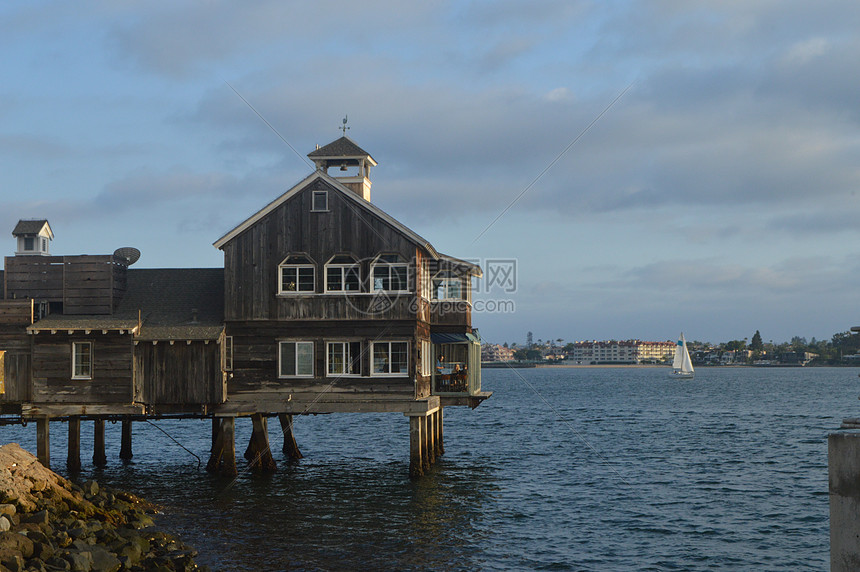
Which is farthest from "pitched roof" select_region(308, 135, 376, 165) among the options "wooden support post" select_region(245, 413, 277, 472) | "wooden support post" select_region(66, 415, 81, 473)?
"wooden support post" select_region(66, 415, 81, 473)

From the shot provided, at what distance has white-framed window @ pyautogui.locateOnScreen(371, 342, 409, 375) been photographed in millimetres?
35250

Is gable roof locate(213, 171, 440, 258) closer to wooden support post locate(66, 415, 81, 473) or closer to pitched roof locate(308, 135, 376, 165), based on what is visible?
pitched roof locate(308, 135, 376, 165)

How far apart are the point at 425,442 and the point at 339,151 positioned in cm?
1455

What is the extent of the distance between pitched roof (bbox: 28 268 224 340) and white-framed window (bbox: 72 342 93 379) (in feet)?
3.23

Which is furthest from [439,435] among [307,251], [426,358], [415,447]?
[307,251]

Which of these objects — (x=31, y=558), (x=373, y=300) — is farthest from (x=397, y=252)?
(x=31, y=558)

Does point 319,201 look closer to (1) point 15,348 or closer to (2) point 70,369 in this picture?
(2) point 70,369

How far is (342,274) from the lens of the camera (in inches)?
1400

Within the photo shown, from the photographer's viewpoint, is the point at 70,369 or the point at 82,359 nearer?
the point at 70,369

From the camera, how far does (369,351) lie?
35.2 meters

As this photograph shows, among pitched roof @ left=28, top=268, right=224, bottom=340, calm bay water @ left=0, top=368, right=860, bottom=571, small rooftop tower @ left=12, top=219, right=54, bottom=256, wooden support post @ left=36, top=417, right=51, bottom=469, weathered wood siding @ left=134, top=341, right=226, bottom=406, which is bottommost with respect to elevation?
calm bay water @ left=0, top=368, right=860, bottom=571

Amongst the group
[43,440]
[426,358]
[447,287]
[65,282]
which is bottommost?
[43,440]

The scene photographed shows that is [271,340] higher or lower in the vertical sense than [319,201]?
lower

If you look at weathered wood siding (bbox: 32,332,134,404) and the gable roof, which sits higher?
the gable roof
